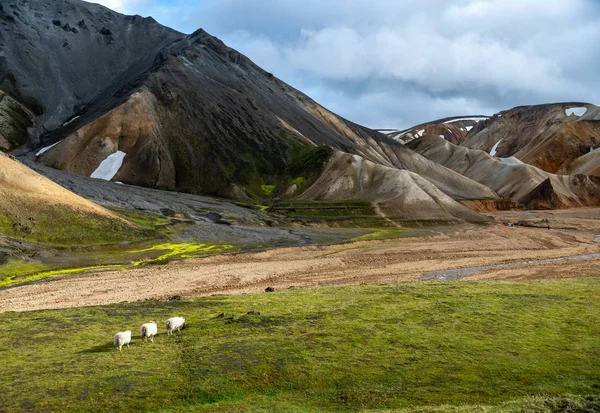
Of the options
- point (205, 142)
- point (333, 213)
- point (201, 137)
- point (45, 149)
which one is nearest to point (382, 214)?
point (333, 213)

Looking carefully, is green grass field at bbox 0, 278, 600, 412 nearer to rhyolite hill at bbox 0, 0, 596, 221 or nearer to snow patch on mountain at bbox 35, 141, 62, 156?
rhyolite hill at bbox 0, 0, 596, 221

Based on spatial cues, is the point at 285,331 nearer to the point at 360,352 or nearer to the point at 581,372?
the point at 360,352

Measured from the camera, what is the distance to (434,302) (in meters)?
30.0

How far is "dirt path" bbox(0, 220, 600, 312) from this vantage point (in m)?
45.3

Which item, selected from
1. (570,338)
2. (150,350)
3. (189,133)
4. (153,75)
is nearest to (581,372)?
(570,338)

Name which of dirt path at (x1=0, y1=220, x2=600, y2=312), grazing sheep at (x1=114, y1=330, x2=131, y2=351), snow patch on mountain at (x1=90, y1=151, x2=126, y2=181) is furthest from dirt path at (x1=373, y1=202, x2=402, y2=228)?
grazing sheep at (x1=114, y1=330, x2=131, y2=351)

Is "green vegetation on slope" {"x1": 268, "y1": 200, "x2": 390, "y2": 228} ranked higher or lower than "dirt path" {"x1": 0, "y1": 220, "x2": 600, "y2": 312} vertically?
higher

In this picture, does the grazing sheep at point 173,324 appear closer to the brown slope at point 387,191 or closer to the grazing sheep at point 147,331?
the grazing sheep at point 147,331

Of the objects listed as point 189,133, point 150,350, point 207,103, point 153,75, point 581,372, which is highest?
point 153,75

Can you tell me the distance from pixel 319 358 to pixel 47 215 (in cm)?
5942

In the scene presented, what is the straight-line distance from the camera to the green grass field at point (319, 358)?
17.0 meters

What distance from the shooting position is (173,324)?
80.9 feet

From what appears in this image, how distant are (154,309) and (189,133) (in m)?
126

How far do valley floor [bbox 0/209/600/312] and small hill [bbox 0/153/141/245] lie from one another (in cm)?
1491
